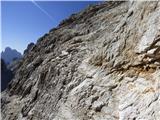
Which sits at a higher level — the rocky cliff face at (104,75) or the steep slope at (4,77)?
the steep slope at (4,77)

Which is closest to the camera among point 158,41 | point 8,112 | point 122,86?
point 158,41

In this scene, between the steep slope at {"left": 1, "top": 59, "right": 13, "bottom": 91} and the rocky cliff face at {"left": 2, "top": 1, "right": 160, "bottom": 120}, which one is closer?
the rocky cliff face at {"left": 2, "top": 1, "right": 160, "bottom": 120}

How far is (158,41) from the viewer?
9.88 metres

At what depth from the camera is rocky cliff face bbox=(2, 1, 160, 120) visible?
32.2 ft

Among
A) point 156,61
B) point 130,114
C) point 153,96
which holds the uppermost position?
point 156,61

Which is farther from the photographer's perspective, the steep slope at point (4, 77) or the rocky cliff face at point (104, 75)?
the steep slope at point (4, 77)

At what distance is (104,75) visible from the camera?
39.7ft

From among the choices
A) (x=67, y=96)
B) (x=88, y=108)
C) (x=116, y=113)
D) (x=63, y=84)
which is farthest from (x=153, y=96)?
(x=63, y=84)

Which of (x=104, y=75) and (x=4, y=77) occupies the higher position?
(x=4, y=77)

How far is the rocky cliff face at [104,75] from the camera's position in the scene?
9820mm

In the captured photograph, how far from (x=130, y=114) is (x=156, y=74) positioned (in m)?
1.73

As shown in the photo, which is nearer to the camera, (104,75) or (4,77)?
(104,75)

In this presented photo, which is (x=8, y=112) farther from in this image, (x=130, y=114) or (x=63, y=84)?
(x=130, y=114)

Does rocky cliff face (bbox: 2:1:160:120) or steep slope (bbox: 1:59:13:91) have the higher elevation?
steep slope (bbox: 1:59:13:91)
